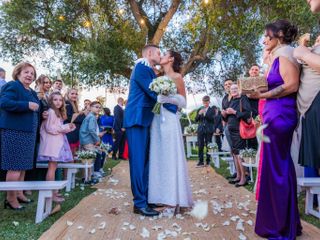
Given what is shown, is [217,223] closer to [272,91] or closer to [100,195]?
[272,91]

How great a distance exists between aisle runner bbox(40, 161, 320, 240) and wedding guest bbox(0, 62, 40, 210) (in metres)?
0.85

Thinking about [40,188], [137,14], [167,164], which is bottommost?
[40,188]

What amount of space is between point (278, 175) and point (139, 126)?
185 cm

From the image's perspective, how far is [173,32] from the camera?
1623 centimetres

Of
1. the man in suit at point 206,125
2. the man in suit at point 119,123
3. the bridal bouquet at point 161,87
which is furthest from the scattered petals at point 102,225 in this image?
the man in suit at point 119,123

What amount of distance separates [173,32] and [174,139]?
41.0 feet

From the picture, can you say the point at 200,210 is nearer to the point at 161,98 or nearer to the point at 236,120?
the point at 161,98

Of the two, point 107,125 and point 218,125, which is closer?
point 218,125

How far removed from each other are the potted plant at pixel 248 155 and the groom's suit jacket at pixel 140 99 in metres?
2.47

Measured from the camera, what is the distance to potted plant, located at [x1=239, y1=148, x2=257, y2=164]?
6.23m

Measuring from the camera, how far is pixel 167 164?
14.6 ft

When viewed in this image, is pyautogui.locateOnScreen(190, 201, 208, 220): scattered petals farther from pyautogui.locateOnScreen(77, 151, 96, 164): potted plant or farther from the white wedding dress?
pyautogui.locateOnScreen(77, 151, 96, 164): potted plant

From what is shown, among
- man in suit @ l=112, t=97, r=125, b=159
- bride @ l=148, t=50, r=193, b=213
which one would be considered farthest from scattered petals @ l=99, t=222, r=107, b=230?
man in suit @ l=112, t=97, r=125, b=159

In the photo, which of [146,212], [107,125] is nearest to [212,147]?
[107,125]
